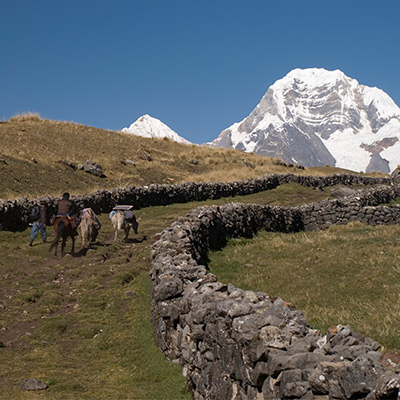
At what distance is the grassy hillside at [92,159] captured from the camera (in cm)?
3897

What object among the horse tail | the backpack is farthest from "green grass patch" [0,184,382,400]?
the backpack

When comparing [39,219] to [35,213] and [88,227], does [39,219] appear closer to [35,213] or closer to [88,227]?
[35,213]

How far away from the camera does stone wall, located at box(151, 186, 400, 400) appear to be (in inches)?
191

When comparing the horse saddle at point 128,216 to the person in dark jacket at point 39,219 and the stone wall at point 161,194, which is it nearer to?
the person in dark jacket at point 39,219

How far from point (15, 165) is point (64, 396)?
33.7 metres

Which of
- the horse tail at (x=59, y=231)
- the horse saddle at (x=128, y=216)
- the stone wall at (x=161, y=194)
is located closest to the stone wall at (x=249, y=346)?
the horse tail at (x=59, y=231)

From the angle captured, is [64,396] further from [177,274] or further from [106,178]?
[106,178]

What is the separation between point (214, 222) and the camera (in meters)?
21.5

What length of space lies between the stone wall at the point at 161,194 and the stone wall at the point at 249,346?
14.1 meters

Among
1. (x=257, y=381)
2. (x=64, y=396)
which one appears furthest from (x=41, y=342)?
(x=257, y=381)

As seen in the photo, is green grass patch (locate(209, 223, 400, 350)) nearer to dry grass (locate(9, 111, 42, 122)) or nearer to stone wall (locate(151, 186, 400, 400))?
stone wall (locate(151, 186, 400, 400))

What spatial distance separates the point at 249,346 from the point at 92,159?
48086 mm

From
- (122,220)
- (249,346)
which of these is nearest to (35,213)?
(122,220)

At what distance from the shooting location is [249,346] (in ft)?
21.2
